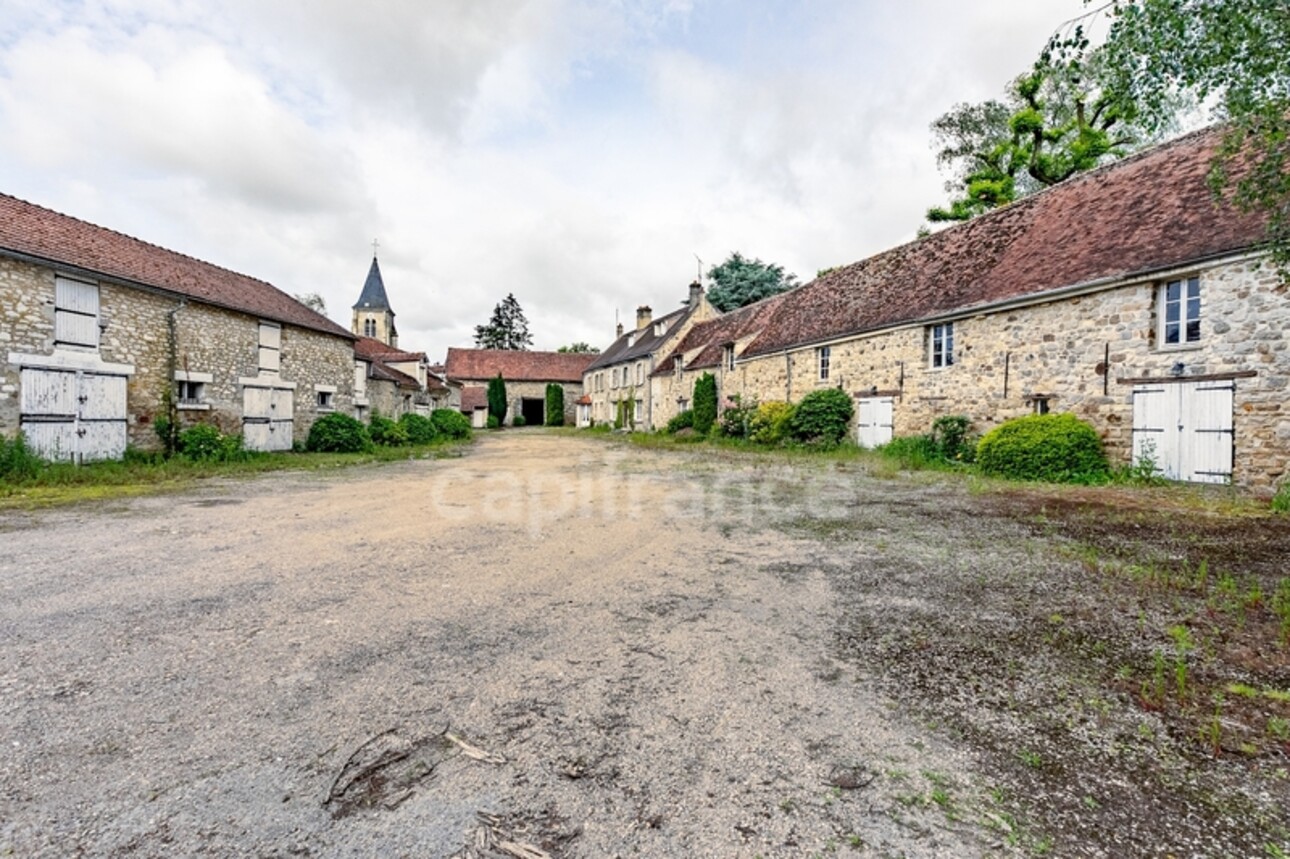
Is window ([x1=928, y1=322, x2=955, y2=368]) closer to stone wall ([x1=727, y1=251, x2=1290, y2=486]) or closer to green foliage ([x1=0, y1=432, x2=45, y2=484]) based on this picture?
stone wall ([x1=727, y1=251, x2=1290, y2=486])

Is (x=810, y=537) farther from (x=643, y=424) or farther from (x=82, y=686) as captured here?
(x=643, y=424)

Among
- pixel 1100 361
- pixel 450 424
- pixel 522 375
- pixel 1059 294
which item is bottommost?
pixel 450 424

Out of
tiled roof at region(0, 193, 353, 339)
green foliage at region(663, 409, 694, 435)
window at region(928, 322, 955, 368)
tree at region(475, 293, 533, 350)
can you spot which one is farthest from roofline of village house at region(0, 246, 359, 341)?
tree at region(475, 293, 533, 350)

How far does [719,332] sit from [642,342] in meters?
8.27

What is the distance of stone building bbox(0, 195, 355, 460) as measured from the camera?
1060cm

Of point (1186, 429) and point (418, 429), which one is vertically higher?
point (1186, 429)

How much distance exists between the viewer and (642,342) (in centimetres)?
3525

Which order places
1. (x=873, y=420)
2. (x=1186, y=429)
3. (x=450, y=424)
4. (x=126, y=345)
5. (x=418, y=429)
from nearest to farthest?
1. (x=1186, y=429)
2. (x=126, y=345)
3. (x=873, y=420)
4. (x=418, y=429)
5. (x=450, y=424)

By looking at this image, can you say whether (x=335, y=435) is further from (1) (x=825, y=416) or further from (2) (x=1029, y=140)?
(2) (x=1029, y=140)

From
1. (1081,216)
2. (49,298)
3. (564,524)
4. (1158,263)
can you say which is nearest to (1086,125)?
(1081,216)

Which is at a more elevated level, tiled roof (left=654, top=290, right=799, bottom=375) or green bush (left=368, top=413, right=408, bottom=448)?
tiled roof (left=654, top=290, right=799, bottom=375)

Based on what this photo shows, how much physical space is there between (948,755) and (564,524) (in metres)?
4.79

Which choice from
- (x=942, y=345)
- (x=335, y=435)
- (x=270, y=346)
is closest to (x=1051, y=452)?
(x=942, y=345)

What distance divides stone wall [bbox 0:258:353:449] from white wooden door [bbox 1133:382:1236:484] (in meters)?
20.6
